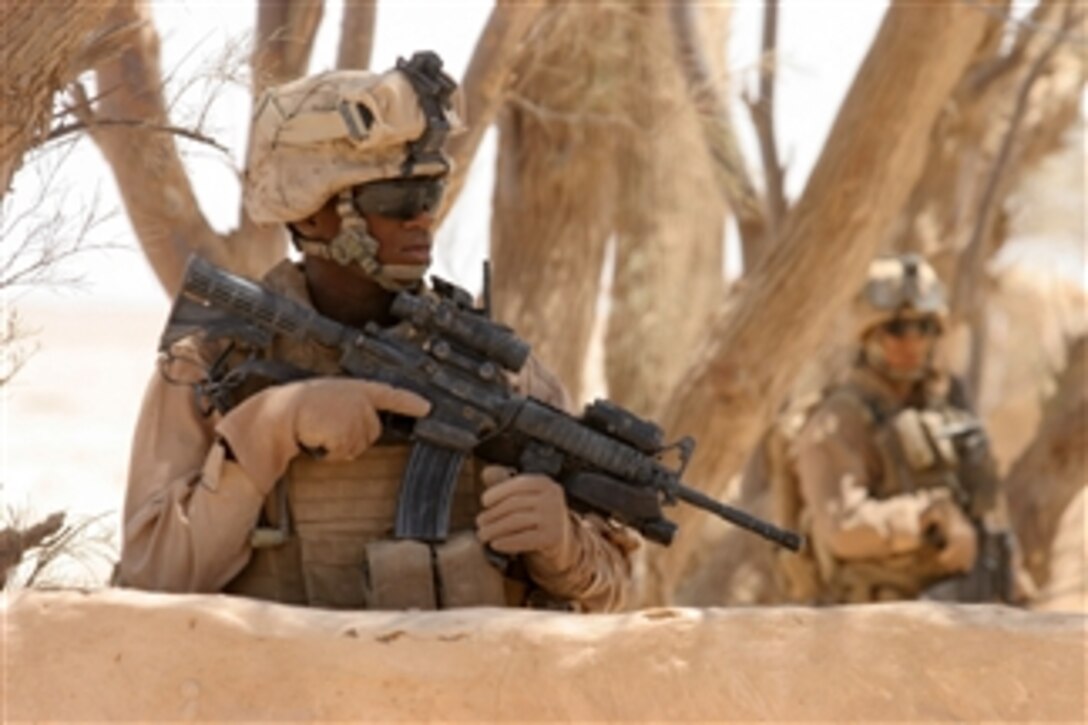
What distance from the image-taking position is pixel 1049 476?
1238 centimetres

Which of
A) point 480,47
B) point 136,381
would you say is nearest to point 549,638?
Result: point 480,47

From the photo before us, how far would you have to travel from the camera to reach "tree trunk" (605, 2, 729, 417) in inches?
492

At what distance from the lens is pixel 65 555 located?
580 cm

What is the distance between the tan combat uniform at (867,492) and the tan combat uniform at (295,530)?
4.81 meters

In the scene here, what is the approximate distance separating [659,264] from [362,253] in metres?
8.25

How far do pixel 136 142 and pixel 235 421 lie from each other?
231 centimetres

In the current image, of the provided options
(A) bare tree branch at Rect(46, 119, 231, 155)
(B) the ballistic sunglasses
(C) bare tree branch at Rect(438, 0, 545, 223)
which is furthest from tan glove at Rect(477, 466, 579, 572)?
(B) the ballistic sunglasses

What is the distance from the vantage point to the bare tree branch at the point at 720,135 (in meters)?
10.2

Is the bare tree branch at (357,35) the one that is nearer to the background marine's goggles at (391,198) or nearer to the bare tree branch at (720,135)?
the bare tree branch at (720,135)

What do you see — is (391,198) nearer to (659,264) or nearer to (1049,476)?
(1049,476)

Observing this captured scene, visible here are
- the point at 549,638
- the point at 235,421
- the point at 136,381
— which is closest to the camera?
the point at 549,638

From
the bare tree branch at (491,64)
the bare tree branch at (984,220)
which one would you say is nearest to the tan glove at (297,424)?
the bare tree branch at (491,64)

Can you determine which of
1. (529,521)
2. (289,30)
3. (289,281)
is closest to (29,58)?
(289,281)

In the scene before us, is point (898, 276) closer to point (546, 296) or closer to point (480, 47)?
point (546, 296)
